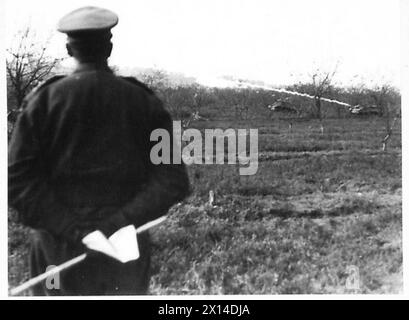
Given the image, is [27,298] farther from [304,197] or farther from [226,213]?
[304,197]

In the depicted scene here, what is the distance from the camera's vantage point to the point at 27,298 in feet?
13.0

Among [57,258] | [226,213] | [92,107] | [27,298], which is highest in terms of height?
[92,107]

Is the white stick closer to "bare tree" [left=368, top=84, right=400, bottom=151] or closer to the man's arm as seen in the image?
the man's arm

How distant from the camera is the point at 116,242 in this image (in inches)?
145

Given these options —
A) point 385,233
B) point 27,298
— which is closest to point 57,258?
point 27,298

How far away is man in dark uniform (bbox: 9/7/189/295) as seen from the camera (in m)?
3.62

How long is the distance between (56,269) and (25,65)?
1.55 meters

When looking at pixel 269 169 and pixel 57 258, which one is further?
pixel 269 169

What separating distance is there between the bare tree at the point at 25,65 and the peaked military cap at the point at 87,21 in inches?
10.1

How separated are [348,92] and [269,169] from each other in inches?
33.8

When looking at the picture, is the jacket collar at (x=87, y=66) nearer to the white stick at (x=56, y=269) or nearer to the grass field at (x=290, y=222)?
the grass field at (x=290, y=222)

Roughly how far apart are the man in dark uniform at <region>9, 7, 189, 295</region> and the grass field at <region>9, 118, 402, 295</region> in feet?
0.91

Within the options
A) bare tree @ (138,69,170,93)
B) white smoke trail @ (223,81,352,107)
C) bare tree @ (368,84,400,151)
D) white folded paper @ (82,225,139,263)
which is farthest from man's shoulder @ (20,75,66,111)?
bare tree @ (368,84,400,151)

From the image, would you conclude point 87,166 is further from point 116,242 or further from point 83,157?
point 116,242
